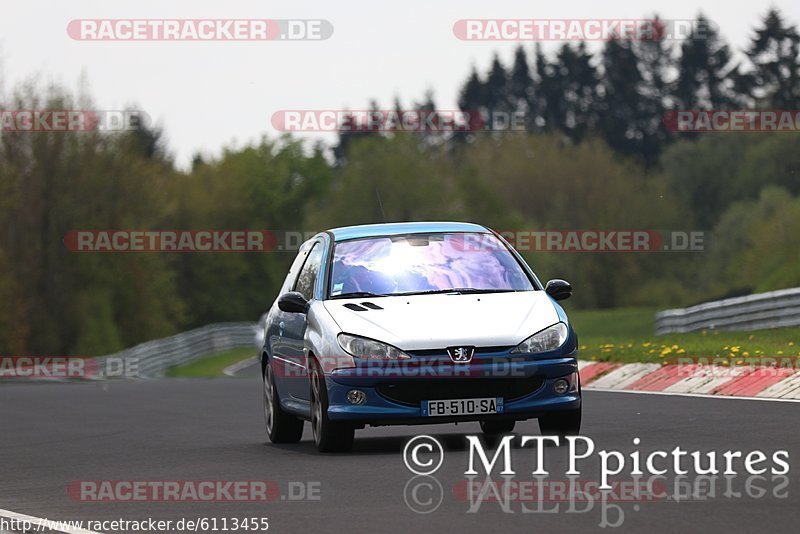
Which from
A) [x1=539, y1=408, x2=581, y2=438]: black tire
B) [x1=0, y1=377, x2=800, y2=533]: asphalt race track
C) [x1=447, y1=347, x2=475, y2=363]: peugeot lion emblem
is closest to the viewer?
[x1=0, y1=377, x2=800, y2=533]: asphalt race track

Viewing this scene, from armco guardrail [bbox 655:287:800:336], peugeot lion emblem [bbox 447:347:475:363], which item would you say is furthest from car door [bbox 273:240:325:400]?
armco guardrail [bbox 655:287:800:336]

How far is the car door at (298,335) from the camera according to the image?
13.6m

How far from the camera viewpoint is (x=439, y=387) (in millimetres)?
12438

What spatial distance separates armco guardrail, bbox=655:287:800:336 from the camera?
28406 millimetres

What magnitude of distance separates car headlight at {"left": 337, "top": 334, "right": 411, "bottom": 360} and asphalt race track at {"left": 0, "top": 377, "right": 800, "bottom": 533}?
70 cm

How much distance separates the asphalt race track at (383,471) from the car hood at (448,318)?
80cm

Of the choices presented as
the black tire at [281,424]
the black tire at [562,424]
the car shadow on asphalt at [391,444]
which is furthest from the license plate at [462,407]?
the black tire at [281,424]

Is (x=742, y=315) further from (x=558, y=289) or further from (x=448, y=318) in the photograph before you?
(x=448, y=318)

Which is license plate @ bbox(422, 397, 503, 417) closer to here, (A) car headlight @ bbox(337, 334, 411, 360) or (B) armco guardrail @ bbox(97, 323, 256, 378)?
(A) car headlight @ bbox(337, 334, 411, 360)

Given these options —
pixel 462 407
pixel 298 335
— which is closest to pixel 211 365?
pixel 298 335

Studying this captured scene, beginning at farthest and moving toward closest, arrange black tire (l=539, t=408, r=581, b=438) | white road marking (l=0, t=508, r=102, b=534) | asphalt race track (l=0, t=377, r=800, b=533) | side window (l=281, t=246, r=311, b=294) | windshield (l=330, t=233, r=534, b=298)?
1. side window (l=281, t=246, r=311, b=294)
2. windshield (l=330, t=233, r=534, b=298)
3. black tire (l=539, t=408, r=581, b=438)
4. white road marking (l=0, t=508, r=102, b=534)
5. asphalt race track (l=0, t=377, r=800, b=533)

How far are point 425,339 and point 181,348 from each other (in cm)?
4826

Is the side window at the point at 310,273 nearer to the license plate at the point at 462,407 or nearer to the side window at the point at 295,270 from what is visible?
the side window at the point at 295,270

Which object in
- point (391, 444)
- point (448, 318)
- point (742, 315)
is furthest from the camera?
point (742, 315)
